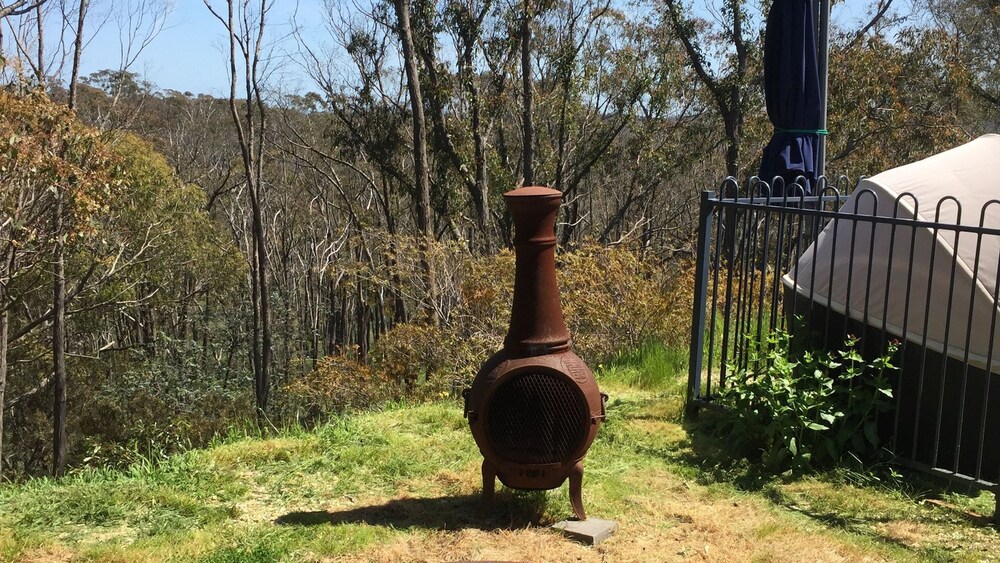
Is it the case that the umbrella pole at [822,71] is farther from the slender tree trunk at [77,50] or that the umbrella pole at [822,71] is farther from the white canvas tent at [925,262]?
the slender tree trunk at [77,50]

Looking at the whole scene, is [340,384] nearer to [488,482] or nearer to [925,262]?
[488,482]

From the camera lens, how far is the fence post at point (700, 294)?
5750 millimetres

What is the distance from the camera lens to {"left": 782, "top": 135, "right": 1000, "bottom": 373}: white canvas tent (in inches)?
177

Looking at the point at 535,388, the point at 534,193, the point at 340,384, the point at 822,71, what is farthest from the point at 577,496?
the point at 340,384

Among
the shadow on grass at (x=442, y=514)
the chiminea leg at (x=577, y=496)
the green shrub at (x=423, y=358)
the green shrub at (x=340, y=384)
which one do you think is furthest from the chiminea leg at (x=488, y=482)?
the green shrub at (x=340, y=384)

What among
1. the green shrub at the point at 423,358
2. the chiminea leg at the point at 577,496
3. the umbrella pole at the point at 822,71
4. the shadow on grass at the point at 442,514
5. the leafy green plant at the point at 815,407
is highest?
the umbrella pole at the point at 822,71

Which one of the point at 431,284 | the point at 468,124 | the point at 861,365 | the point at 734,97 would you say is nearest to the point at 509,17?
the point at 468,124

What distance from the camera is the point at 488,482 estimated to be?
416cm

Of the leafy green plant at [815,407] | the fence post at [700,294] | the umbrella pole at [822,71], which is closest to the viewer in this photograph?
the leafy green plant at [815,407]

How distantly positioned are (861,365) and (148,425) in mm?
23206

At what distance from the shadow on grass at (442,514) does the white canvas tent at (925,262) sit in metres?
2.30

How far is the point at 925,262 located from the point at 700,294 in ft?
5.02

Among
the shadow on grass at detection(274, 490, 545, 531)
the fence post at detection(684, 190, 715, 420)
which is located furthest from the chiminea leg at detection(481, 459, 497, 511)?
the fence post at detection(684, 190, 715, 420)

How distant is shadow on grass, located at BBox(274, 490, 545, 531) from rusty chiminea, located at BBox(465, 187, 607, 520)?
0.87 feet
